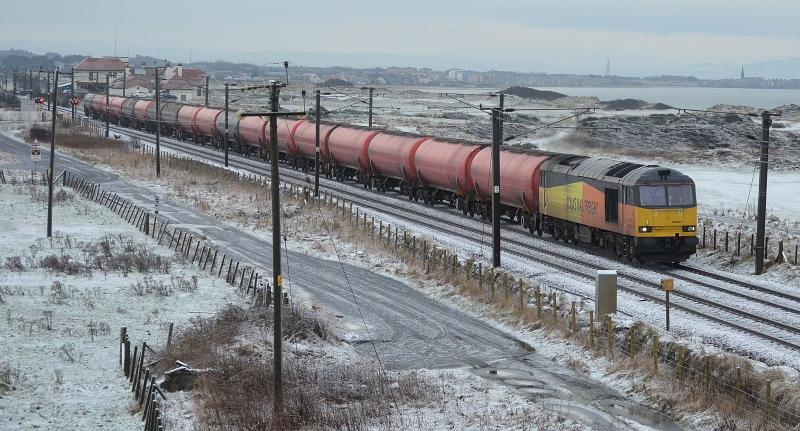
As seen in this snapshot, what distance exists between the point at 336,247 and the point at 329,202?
11.1 m

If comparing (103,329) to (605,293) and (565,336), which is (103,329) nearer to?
(565,336)

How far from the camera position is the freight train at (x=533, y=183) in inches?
1441

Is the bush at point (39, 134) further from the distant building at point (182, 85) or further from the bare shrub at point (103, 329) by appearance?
the bare shrub at point (103, 329)

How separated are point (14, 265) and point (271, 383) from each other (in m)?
18.9

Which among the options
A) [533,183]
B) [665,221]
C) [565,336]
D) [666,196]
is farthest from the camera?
[533,183]

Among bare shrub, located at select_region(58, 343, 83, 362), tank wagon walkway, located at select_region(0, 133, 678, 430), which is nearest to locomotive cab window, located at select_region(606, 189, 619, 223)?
tank wagon walkway, located at select_region(0, 133, 678, 430)

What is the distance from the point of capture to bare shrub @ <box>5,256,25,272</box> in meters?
38.8

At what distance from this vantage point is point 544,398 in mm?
23406

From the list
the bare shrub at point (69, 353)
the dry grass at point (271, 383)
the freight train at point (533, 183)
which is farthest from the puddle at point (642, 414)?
the freight train at point (533, 183)

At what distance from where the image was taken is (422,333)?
2995 cm

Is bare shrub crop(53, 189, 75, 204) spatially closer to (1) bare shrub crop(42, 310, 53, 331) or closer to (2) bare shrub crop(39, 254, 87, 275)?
(2) bare shrub crop(39, 254, 87, 275)

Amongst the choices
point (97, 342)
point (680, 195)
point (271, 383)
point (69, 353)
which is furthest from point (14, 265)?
point (680, 195)

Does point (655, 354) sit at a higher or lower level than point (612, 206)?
lower

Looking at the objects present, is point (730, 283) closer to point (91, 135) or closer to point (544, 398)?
point (544, 398)
